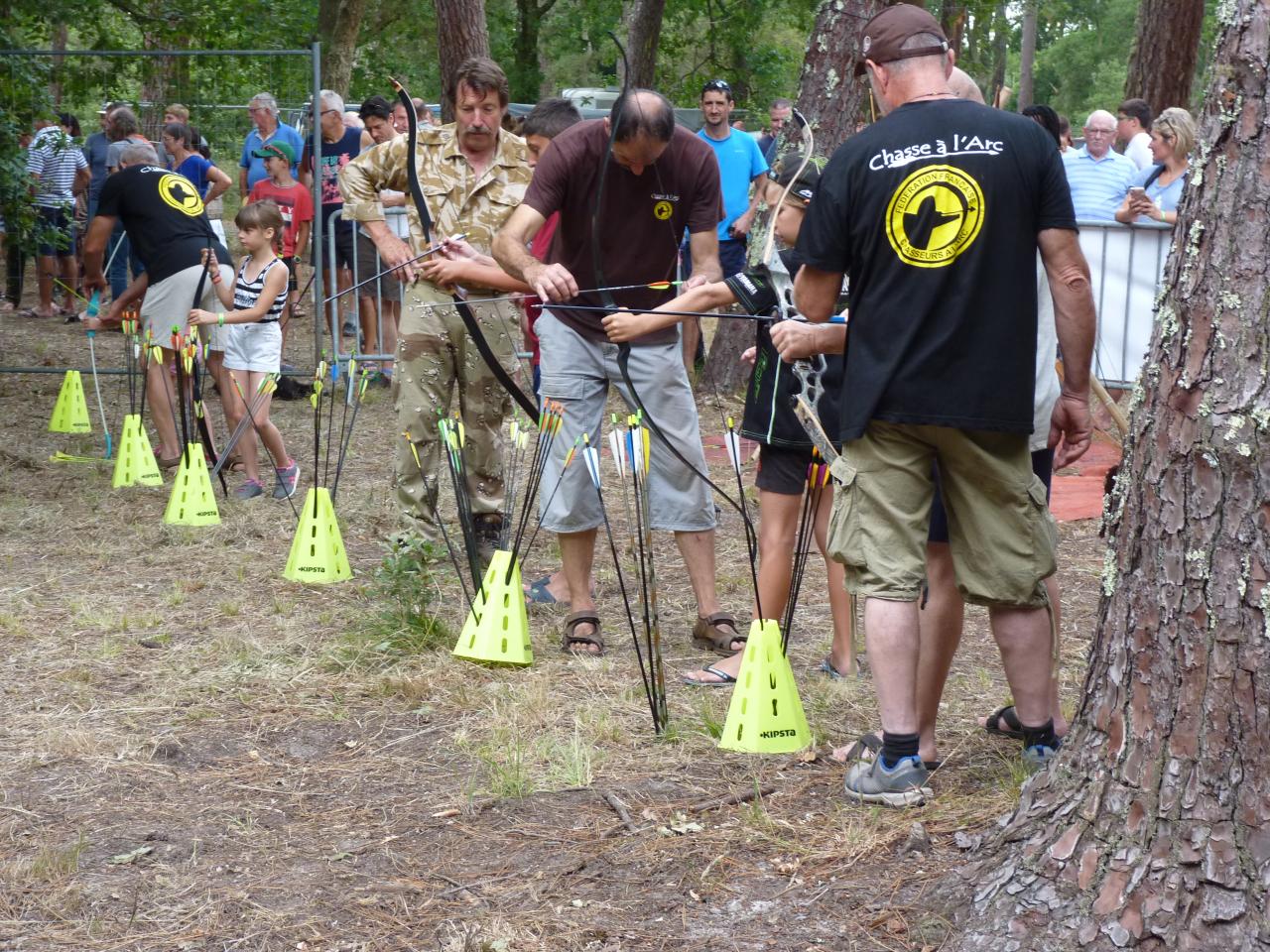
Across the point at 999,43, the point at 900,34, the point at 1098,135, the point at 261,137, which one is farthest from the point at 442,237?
the point at 999,43

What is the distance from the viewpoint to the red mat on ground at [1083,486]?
6820 millimetres

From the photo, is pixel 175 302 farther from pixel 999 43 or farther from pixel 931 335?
pixel 999 43

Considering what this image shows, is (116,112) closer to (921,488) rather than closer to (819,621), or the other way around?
(819,621)

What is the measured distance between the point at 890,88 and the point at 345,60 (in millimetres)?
17703

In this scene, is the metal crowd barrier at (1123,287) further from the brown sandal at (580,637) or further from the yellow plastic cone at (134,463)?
the yellow plastic cone at (134,463)

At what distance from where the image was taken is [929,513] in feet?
10.8

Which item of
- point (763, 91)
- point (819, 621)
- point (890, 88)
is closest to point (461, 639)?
point (819, 621)

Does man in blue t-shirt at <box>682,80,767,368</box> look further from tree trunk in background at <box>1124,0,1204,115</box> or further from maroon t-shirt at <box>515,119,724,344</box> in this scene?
maroon t-shirt at <box>515,119,724,344</box>

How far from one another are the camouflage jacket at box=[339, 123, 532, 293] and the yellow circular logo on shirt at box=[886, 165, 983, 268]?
8.09 ft

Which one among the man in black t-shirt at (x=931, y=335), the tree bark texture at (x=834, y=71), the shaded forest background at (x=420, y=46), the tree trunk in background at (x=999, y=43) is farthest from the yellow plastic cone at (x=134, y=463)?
the tree trunk in background at (x=999, y=43)

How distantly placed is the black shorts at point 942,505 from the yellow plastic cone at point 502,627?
1.51m

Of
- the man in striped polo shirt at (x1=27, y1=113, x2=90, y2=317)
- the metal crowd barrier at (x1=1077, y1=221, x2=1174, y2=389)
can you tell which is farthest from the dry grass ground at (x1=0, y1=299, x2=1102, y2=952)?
the man in striped polo shirt at (x1=27, y1=113, x2=90, y2=317)

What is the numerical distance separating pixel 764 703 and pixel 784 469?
2.64 ft

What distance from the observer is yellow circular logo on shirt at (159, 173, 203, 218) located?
7441 millimetres
